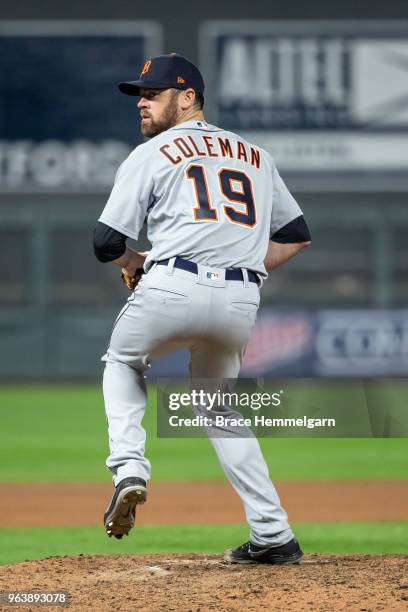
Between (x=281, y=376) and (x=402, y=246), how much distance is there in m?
3.46

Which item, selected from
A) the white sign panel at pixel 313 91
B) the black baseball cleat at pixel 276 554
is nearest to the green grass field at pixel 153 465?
the black baseball cleat at pixel 276 554

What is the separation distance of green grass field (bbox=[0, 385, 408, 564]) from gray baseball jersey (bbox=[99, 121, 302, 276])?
2.40m

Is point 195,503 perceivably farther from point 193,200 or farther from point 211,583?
point 193,200

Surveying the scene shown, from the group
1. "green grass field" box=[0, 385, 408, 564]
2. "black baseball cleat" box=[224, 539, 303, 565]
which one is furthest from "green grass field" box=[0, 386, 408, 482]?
"black baseball cleat" box=[224, 539, 303, 565]

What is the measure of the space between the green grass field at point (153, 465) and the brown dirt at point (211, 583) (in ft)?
4.71

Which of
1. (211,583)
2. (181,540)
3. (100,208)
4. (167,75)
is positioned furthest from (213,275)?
(100,208)

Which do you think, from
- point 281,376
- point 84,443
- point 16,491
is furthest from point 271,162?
point 281,376

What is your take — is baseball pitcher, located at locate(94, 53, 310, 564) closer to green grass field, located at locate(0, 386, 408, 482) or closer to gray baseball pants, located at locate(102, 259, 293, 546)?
gray baseball pants, located at locate(102, 259, 293, 546)

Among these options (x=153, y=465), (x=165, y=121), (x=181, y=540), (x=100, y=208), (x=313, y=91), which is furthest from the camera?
(x=313, y=91)

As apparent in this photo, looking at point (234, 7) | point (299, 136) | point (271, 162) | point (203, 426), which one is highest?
point (234, 7)

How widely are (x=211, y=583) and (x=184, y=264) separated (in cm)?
108

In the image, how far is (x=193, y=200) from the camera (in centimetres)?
395

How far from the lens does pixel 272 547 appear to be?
4.17 metres

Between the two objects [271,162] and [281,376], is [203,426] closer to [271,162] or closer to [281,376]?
[271,162]
